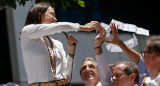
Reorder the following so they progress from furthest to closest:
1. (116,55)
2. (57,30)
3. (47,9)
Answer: (116,55)
(47,9)
(57,30)

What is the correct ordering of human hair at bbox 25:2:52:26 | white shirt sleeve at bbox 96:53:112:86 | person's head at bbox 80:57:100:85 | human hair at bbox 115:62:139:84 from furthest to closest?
person's head at bbox 80:57:100:85, human hair at bbox 115:62:139:84, white shirt sleeve at bbox 96:53:112:86, human hair at bbox 25:2:52:26

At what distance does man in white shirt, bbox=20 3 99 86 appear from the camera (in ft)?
11.8

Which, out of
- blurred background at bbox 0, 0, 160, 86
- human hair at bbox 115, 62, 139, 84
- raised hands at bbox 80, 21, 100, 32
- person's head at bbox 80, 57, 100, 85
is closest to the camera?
raised hands at bbox 80, 21, 100, 32

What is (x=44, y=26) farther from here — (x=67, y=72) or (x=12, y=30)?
(x=12, y=30)

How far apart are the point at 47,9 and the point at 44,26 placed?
0.98ft

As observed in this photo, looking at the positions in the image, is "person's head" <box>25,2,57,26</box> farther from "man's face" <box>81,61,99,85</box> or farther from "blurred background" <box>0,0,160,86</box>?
"blurred background" <box>0,0,160,86</box>

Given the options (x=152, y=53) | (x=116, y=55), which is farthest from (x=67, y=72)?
(x=116, y=55)

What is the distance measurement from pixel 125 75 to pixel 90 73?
2.81 feet

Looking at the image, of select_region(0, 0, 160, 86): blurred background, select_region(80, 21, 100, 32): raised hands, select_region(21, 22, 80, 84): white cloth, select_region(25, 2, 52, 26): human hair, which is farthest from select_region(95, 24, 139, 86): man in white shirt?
select_region(0, 0, 160, 86): blurred background

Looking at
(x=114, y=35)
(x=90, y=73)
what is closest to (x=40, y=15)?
(x=114, y=35)

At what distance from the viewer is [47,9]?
12.5 feet

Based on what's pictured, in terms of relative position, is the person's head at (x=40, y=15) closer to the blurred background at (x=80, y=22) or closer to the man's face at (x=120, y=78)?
the man's face at (x=120, y=78)

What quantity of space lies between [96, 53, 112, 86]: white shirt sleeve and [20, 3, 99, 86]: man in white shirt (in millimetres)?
446

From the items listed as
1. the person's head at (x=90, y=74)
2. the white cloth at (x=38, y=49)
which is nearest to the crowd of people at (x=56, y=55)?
the white cloth at (x=38, y=49)
